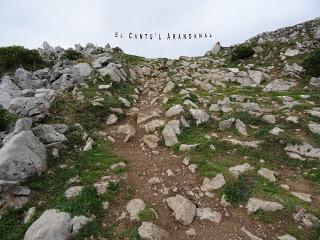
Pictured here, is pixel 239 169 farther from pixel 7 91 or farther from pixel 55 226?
pixel 7 91

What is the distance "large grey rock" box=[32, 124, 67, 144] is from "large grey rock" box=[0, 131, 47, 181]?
0.97 m

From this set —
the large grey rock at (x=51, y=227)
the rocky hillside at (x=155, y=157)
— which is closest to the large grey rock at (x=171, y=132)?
the rocky hillside at (x=155, y=157)

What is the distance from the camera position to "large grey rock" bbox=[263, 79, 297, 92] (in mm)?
24408

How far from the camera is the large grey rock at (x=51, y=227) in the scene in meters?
10.7

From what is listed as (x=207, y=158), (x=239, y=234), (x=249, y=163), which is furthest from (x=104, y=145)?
(x=239, y=234)

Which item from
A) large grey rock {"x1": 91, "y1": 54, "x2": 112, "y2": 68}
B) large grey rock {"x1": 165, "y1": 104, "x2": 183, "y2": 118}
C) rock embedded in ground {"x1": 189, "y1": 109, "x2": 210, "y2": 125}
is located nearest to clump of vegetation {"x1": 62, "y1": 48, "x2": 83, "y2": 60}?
large grey rock {"x1": 91, "y1": 54, "x2": 112, "y2": 68}

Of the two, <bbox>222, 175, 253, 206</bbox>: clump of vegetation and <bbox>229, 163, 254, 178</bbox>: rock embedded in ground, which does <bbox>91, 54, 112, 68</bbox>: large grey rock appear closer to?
<bbox>229, 163, 254, 178</bbox>: rock embedded in ground

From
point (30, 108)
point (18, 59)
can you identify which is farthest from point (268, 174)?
point (18, 59)

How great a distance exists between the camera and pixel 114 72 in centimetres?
2492

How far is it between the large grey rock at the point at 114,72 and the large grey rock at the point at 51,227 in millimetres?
13829

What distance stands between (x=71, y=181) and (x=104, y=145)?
10.2 feet

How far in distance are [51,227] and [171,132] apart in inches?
312

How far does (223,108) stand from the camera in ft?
65.9

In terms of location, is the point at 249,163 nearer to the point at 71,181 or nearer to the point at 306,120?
the point at 306,120
